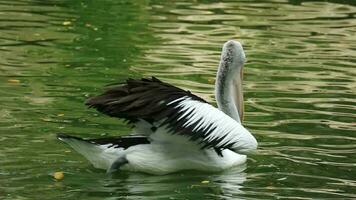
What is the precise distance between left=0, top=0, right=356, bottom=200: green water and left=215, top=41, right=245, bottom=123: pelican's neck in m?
0.43

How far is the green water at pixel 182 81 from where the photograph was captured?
6492 millimetres

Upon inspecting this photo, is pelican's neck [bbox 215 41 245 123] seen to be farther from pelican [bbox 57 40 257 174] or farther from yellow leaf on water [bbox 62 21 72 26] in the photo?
yellow leaf on water [bbox 62 21 72 26]

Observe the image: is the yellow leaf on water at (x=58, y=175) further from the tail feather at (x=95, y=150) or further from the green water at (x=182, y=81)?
the tail feather at (x=95, y=150)

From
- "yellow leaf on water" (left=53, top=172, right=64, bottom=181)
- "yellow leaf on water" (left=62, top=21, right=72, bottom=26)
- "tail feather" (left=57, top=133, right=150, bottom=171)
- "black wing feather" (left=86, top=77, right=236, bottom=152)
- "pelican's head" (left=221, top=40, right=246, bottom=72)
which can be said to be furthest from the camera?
"yellow leaf on water" (left=62, top=21, right=72, bottom=26)

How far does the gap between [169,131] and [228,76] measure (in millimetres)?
876

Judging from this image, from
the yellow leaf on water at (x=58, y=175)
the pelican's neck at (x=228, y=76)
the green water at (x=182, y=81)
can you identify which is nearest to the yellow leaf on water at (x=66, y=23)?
the green water at (x=182, y=81)

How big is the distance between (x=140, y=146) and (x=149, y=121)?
242mm

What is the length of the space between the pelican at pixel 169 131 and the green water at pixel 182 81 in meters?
0.11

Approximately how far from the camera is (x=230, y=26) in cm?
1345

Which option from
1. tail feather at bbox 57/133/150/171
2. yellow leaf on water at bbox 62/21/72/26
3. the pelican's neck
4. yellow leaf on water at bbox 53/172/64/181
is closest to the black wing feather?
tail feather at bbox 57/133/150/171

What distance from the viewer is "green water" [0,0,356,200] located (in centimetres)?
649

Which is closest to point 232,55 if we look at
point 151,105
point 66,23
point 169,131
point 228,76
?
point 228,76

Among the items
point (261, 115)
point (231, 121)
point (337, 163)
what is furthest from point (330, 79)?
point (231, 121)

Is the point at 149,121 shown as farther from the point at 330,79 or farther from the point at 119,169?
Answer: the point at 330,79
